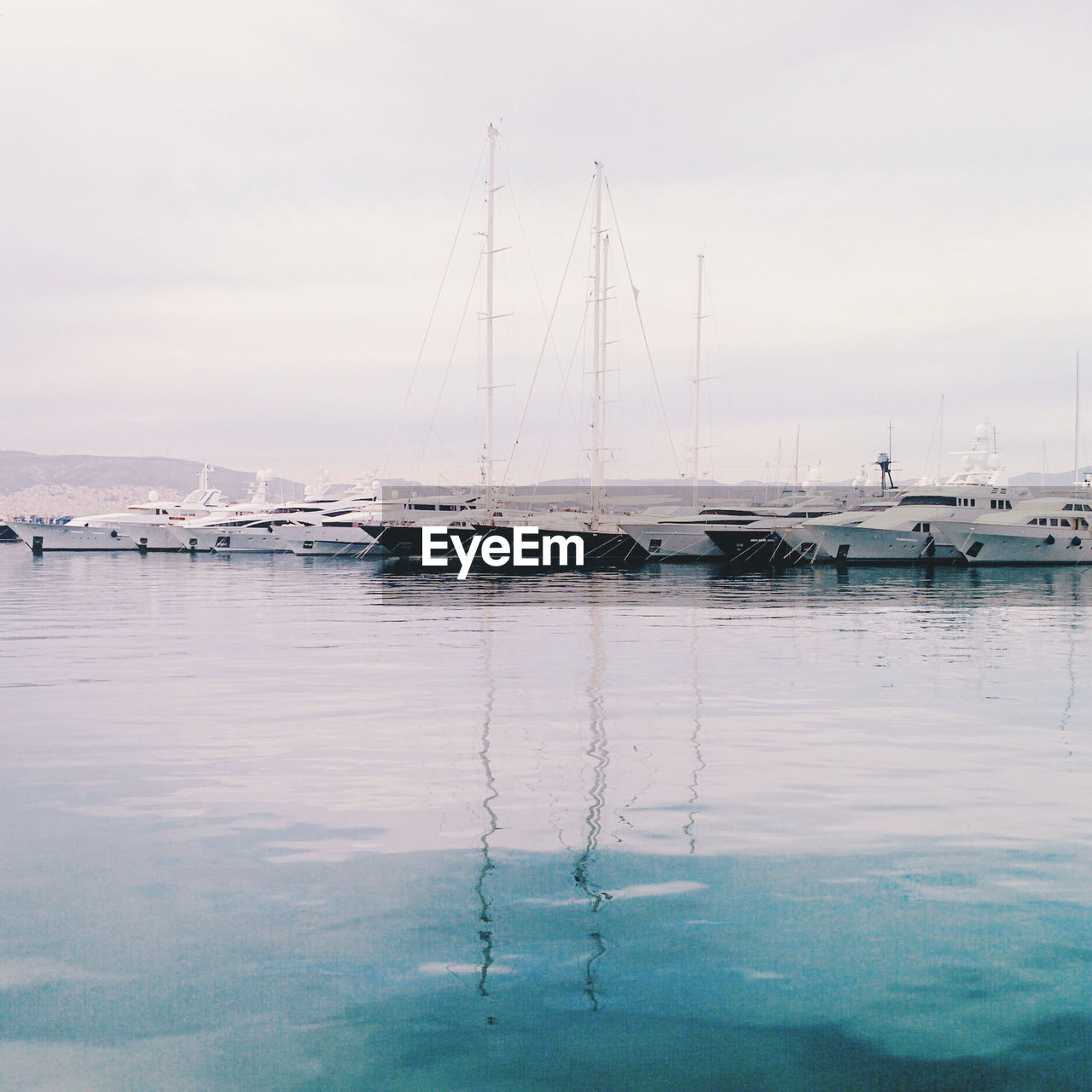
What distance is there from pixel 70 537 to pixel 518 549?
50.3 metres

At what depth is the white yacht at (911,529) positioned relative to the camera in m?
70.1

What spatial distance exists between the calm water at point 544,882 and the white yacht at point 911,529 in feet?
163

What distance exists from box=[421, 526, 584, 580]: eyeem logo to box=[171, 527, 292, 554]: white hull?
1151 inches

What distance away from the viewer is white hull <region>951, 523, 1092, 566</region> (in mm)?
70312

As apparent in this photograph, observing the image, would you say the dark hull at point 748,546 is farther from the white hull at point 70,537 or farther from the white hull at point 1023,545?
the white hull at point 70,537

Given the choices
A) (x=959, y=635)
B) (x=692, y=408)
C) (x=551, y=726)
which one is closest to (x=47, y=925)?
(x=551, y=726)

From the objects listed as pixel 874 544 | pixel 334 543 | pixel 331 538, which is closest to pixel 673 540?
pixel 874 544

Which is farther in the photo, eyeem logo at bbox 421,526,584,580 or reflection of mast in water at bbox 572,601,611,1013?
eyeem logo at bbox 421,526,584,580

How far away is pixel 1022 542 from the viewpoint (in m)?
70.4

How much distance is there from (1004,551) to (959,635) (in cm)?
4462

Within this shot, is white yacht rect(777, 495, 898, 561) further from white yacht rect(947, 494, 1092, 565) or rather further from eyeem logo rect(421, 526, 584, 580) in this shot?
eyeem logo rect(421, 526, 584, 580)

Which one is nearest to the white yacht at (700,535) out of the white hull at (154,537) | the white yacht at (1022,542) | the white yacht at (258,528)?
the white yacht at (1022,542)

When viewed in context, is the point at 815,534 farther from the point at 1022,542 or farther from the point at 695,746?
the point at 695,746

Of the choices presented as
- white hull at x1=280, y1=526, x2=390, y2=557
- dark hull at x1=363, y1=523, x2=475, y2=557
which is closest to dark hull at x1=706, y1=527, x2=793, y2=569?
dark hull at x1=363, y1=523, x2=475, y2=557
